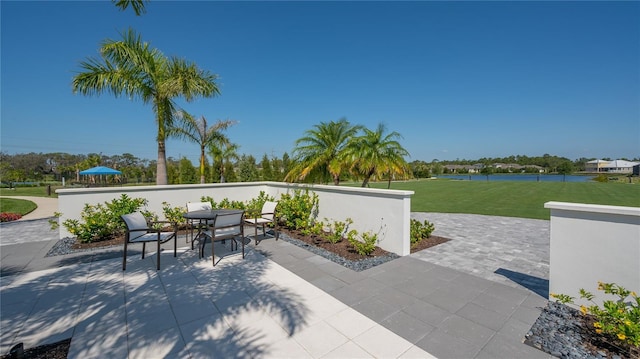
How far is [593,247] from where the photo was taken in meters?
2.80

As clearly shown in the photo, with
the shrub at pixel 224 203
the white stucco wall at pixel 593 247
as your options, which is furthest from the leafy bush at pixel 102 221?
the white stucco wall at pixel 593 247

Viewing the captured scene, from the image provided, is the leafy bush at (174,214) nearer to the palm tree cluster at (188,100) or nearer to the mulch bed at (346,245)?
the palm tree cluster at (188,100)

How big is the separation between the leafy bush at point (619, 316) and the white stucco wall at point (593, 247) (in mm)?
163

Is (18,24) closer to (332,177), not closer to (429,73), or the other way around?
(332,177)

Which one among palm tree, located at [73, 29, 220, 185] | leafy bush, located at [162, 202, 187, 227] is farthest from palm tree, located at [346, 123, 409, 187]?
palm tree, located at [73, 29, 220, 185]

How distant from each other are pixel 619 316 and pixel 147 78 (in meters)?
11.1

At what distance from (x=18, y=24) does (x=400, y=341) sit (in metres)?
12.1

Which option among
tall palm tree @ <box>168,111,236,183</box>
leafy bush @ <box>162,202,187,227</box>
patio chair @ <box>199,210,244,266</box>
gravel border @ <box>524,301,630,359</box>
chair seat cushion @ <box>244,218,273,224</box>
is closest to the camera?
gravel border @ <box>524,301,630,359</box>

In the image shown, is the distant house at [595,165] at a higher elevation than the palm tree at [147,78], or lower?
lower

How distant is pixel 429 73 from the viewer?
16281mm

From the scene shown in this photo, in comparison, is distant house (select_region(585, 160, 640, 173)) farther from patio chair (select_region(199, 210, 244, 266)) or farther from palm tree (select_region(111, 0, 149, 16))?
palm tree (select_region(111, 0, 149, 16))

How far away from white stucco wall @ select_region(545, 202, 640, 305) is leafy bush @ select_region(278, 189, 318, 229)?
4.96 meters

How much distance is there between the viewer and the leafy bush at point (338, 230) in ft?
18.5

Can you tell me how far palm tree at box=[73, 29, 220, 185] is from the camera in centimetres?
728
